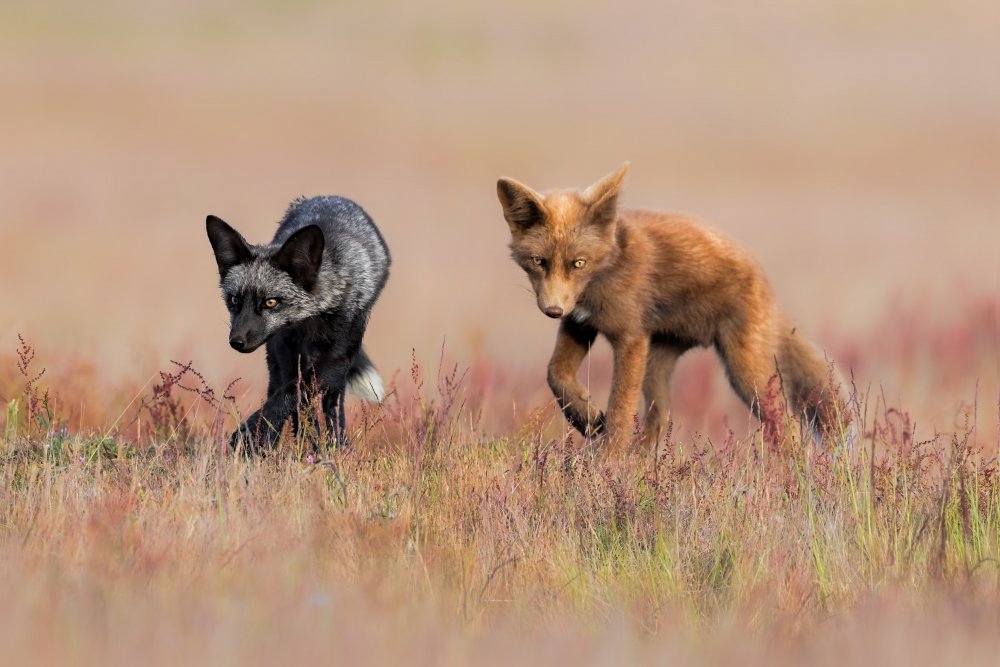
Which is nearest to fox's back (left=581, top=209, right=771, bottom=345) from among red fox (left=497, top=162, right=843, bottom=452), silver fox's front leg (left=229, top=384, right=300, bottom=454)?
red fox (left=497, top=162, right=843, bottom=452)

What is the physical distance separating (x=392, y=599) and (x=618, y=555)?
3.84 ft

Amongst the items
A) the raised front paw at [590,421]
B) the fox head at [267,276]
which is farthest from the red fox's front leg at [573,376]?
the fox head at [267,276]

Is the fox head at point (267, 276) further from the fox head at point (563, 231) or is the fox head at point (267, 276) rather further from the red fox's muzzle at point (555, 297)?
the red fox's muzzle at point (555, 297)

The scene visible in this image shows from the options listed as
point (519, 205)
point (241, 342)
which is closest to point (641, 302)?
point (519, 205)

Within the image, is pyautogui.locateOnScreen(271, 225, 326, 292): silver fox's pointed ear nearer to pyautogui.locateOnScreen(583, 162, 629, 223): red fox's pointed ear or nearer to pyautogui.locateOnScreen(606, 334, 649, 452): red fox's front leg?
pyautogui.locateOnScreen(583, 162, 629, 223): red fox's pointed ear

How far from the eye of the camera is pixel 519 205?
20.8ft

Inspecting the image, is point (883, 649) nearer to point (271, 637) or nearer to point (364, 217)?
point (271, 637)

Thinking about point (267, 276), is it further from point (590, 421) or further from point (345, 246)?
point (590, 421)

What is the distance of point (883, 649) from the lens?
9.93ft

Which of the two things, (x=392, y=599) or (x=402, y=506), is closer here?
(x=392, y=599)

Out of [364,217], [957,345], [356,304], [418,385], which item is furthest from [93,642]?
[957,345]

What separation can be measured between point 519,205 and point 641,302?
34.8 inches

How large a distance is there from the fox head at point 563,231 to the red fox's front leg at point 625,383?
410 millimetres

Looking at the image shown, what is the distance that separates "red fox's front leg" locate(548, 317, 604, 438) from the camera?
6637mm
